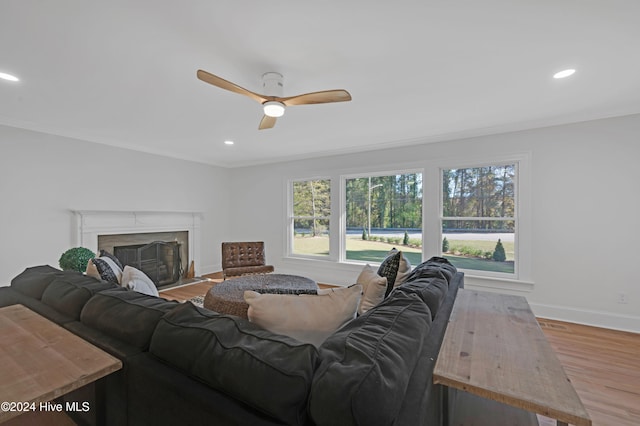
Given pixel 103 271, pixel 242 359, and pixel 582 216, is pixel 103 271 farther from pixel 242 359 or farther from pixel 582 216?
pixel 582 216

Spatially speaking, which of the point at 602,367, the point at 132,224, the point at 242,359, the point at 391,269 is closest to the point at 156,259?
the point at 132,224

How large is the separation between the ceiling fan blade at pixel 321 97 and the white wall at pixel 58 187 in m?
3.73

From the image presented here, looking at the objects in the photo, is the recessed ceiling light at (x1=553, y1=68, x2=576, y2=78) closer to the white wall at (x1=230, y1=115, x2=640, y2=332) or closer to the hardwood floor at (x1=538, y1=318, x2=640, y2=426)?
the white wall at (x1=230, y1=115, x2=640, y2=332)

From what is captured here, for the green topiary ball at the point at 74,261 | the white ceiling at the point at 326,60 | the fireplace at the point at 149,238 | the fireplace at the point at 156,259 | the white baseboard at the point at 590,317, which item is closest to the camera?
the white ceiling at the point at 326,60

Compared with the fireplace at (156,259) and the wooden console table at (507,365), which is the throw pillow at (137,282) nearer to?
the wooden console table at (507,365)

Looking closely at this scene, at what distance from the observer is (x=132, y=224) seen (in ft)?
15.6

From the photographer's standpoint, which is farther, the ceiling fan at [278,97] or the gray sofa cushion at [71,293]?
the ceiling fan at [278,97]

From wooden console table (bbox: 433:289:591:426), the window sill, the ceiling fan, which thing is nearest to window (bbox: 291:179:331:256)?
the window sill

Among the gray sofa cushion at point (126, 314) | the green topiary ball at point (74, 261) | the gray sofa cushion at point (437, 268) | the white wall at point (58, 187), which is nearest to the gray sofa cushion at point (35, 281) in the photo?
the gray sofa cushion at point (126, 314)

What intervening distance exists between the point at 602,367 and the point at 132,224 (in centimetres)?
621

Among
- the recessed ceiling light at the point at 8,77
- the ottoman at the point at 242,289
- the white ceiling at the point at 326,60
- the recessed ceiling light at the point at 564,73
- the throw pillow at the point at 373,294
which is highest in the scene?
the recessed ceiling light at the point at 8,77

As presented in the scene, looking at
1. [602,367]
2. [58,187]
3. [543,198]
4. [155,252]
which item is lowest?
[602,367]

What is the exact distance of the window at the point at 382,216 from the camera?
179 inches

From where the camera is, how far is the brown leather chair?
4629 mm
